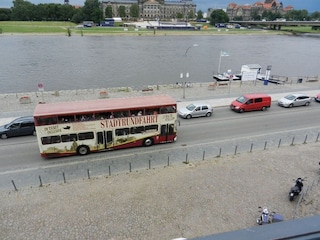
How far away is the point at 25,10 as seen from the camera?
160 metres

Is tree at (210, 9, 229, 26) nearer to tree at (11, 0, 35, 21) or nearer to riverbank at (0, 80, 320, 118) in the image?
tree at (11, 0, 35, 21)

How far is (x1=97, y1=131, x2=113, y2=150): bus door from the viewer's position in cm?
1891

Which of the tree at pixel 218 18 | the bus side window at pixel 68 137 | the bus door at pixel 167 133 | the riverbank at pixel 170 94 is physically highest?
the tree at pixel 218 18

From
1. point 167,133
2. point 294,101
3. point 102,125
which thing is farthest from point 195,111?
point 294,101

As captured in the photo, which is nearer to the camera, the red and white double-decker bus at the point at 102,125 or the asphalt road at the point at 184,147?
the asphalt road at the point at 184,147

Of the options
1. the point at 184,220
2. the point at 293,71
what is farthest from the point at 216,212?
the point at 293,71

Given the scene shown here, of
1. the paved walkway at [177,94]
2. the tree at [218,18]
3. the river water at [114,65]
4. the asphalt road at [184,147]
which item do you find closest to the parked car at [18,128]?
the asphalt road at [184,147]

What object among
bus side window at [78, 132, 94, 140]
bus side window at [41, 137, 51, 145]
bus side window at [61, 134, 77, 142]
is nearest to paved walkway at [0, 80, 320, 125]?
bus side window at [41, 137, 51, 145]

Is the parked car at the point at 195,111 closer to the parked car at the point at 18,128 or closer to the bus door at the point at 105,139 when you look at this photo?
the bus door at the point at 105,139

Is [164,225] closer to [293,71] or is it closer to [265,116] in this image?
[265,116]

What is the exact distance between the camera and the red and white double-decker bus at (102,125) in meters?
17.7

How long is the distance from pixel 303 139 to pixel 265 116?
5.81m

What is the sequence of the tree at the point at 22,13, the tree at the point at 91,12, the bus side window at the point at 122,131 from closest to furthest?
the bus side window at the point at 122,131 < the tree at the point at 91,12 < the tree at the point at 22,13

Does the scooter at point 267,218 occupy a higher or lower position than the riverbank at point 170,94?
higher
